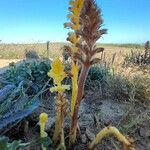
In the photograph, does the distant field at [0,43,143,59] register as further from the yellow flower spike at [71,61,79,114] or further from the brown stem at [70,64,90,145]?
the yellow flower spike at [71,61,79,114]

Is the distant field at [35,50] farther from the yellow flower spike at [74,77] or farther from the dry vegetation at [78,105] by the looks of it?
the yellow flower spike at [74,77]

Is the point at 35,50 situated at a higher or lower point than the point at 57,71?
lower

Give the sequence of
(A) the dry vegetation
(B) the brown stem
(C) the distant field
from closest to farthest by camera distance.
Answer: (A) the dry vegetation, (B) the brown stem, (C) the distant field

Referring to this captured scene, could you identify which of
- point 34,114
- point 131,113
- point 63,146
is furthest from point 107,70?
point 63,146

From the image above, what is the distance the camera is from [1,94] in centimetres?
337

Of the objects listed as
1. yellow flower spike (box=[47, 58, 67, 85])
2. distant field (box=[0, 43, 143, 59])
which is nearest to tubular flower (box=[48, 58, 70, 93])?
yellow flower spike (box=[47, 58, 67, 85])

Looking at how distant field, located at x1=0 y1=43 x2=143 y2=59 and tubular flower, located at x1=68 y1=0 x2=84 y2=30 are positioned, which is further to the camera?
distant field, located at x1=0 y1=43 x2=143 y2=59

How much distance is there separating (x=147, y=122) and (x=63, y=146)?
3.96ft

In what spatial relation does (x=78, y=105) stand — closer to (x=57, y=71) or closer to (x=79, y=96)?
(x=79, y=96)

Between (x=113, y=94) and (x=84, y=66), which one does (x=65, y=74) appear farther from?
(x=113, y=94)

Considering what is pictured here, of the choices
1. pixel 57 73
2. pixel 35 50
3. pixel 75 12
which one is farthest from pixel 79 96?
pixel 35 50

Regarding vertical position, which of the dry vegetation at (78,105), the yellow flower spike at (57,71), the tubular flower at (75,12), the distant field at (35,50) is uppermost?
the tubular flower at (75,12)

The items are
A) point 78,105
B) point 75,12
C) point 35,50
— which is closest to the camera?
point 75,12

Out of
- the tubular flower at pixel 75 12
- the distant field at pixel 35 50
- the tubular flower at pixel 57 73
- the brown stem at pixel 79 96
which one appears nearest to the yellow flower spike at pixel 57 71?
the tubular flower at pixel 57 73
